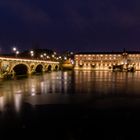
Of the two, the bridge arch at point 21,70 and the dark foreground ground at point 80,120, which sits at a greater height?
the dark foreground ground at point 80,120

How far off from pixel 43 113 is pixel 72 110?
9.84ft

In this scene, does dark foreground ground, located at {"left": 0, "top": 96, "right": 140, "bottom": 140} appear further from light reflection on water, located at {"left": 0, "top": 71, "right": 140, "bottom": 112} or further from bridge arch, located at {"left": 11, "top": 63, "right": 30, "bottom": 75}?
bridge arch, located at {"left": 11, "top": 63, "right": 30, "bottom": 75}

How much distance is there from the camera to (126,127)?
18.5 meters

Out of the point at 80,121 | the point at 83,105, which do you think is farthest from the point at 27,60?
the point at 80,121

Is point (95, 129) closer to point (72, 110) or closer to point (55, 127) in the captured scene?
point (55, 127)

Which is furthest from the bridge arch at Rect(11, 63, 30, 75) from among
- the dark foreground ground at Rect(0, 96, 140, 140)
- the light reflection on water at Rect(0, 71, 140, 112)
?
the dark foreground ground at Rect(0, 96, 140, 140)

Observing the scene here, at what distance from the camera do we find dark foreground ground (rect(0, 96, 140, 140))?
1711 centimetres

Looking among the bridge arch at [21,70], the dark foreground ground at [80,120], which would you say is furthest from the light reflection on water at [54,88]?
the bridge arch at [21,70]

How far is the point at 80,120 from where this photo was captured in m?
20.8

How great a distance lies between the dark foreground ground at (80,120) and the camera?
17.1 m

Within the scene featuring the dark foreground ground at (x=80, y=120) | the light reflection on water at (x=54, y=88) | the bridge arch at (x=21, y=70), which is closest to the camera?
the dark foreground ground at (x=80, y=120)

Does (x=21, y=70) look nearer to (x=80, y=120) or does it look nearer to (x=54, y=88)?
(x=54, y=88)

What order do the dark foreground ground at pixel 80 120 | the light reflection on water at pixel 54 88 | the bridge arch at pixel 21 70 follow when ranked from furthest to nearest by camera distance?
the bridge arch at pixel 21 70, the light reflection on water at pixel 54 88, the dark foreground ground at pixel 80 120

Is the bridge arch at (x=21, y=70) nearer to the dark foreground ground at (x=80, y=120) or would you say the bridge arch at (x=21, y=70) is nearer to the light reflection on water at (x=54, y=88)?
the light reflection on water at (x=54, y=88)
